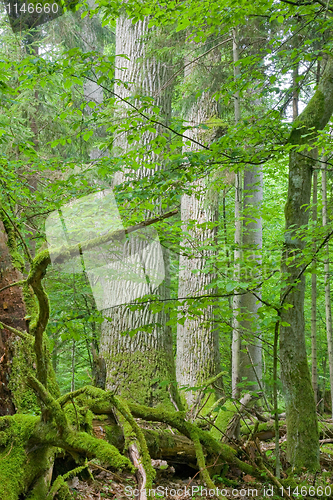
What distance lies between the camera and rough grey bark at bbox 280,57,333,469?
3.72 meters

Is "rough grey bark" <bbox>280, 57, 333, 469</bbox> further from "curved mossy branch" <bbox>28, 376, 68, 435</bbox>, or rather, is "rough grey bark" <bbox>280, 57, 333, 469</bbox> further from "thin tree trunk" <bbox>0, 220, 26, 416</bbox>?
"thin tree trunk" <bbox>0, 220, 26, 416</bbox>

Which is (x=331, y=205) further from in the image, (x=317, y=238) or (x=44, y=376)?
(x=44, y=376)

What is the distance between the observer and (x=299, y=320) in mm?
3879

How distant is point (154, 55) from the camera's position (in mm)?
5711

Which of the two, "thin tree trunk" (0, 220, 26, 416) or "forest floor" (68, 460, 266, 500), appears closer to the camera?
"thin tree trunk" (0, 220, 26, 416)

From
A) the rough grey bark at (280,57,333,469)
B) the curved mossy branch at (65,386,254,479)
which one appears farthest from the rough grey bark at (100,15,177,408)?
the rough grey bark at (280,57,333,469)

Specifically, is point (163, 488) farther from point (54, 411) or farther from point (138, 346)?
point (138, 346)

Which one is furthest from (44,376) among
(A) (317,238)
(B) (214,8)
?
(B) (214,8)

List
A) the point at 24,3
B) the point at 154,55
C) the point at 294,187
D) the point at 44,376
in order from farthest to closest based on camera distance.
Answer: the point at 24,3 < the point at 154,55 < the point at 294,187 < the point at 44,376

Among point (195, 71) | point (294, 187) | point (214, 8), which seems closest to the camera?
point (214, 8)

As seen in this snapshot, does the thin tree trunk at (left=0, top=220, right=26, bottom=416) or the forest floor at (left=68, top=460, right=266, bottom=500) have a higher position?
the thin tree trunk at (left=0, top=220, right=26, bottom=416)

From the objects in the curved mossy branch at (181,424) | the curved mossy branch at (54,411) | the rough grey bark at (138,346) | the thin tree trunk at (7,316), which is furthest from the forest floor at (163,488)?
the rough grey bark at (138,346)

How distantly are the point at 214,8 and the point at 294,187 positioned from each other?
6.65 feet

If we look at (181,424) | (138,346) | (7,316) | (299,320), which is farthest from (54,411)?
(138,346)
